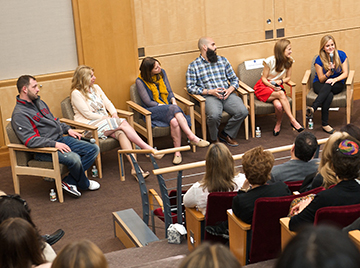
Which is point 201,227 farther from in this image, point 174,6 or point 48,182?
point 174,6

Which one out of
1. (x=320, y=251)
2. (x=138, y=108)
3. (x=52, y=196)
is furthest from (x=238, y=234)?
(x=138, y=108)

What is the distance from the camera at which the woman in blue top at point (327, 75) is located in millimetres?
6504

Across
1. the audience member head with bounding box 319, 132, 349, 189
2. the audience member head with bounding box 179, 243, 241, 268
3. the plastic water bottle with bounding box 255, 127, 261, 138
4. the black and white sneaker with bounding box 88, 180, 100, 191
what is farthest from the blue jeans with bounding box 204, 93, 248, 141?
the audience member head with bounding box 179, 243, 241, 268

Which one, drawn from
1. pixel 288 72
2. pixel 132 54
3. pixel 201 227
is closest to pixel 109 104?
pixel 132 54

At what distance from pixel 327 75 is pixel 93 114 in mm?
3255

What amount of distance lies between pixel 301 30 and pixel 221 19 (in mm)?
1300

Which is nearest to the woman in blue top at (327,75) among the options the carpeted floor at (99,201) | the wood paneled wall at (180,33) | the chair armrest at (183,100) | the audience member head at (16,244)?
the carpeted floor at (99,201)

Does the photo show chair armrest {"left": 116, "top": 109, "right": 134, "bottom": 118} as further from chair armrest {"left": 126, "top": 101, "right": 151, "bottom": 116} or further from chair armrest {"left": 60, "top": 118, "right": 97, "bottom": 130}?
chair armrest {"left": 60, "top": 118, "right": 97, "bottom": 130}

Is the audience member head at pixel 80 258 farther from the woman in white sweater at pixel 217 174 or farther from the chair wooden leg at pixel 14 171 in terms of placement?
the chair wooden leg at pixel 14 171

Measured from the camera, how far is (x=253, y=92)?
6.44 m

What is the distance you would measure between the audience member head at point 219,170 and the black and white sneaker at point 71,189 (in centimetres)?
225

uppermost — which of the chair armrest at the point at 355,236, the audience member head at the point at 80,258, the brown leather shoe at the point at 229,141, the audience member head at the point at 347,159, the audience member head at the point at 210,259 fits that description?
the audience member head at the point at 210,259

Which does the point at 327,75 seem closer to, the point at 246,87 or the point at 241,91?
the point at 246,87

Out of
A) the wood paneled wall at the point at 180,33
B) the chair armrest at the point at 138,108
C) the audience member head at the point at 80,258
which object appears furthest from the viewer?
the wood paneled wall at the point at 180,33
